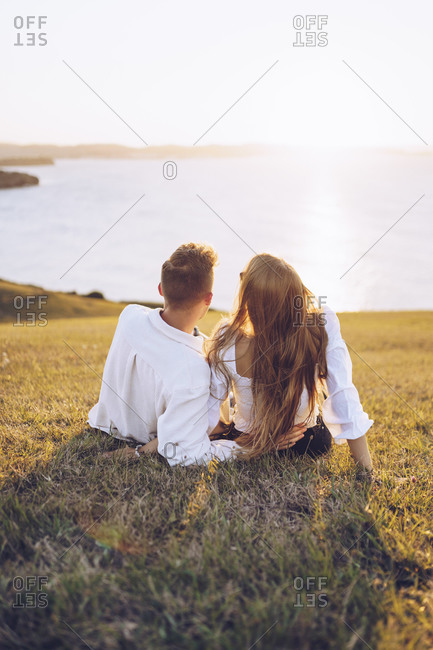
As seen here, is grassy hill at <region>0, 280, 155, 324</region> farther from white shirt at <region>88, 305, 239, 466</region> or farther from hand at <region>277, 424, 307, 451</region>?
hand at <region>277, 424, 307, 451</region>

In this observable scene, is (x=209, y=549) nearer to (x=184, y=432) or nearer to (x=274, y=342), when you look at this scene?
(x=184, y=432)

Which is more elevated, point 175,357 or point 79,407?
point 175,357

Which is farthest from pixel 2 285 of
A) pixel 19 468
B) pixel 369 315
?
pixel 19 468

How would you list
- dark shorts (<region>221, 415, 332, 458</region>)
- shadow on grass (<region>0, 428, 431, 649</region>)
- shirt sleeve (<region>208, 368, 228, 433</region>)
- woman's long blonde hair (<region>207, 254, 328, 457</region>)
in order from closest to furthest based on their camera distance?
shadow on grass (<region>0, 428, 431, 649</region>) → woman's long blonde hair (<region>207, 254, 328, 457</region>) → shirt sleeve (<region>208, 368, 228, 433</region>) → dark shorts (<region>221, 415, 332, 458</region>)

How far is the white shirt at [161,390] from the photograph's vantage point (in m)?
3.20

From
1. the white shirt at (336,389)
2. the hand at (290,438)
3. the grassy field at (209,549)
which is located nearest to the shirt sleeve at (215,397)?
the white shirt at (336,389)

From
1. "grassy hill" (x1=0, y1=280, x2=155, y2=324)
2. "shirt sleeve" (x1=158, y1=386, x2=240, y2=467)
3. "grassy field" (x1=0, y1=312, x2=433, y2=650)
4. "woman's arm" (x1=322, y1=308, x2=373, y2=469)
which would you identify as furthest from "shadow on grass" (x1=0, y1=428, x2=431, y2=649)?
"grassy hill" (x1=0, y1=280, x2=155, y2=324)

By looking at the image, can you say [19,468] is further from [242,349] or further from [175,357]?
[242,349]

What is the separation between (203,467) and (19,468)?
1164 mm

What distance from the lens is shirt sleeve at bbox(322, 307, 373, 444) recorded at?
10.1 ft

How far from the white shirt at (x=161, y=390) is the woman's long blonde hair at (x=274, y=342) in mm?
177

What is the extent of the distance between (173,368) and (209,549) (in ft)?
4.13

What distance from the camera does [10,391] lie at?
473 centimetres

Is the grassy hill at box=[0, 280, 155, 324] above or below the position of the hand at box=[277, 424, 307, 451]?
below
